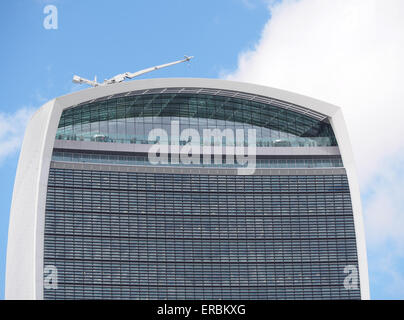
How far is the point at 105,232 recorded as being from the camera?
108312 millimetres

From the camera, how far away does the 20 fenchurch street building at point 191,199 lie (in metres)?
107

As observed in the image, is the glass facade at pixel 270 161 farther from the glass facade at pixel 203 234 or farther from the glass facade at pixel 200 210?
the glass facade at pixel 203 234

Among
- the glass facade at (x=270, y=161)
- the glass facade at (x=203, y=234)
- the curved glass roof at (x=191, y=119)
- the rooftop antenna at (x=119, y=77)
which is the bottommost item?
the glass facade at (x=203, y=234)

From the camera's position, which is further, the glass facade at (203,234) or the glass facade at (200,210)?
the glass facade at (200,210)

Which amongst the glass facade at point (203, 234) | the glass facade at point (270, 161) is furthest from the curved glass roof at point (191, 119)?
the glass facade at point (203, 234)

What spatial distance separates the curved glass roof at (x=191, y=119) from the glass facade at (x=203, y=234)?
5218 mm

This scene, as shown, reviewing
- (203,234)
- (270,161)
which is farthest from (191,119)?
(203,234)

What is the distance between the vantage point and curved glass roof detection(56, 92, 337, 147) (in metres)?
110

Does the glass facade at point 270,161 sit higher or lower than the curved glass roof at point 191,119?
lower

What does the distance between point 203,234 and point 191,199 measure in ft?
16.3

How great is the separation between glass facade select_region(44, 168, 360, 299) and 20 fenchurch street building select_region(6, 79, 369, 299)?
135 mm

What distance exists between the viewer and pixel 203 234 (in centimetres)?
11162

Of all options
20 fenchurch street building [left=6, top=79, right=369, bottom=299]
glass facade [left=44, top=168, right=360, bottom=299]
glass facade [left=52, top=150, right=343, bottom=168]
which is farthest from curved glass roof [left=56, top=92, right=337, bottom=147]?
glass facade [left=44, top=168, right=360, bottom=299]

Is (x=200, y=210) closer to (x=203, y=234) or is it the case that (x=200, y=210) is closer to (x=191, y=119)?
(x=203, y=234)
